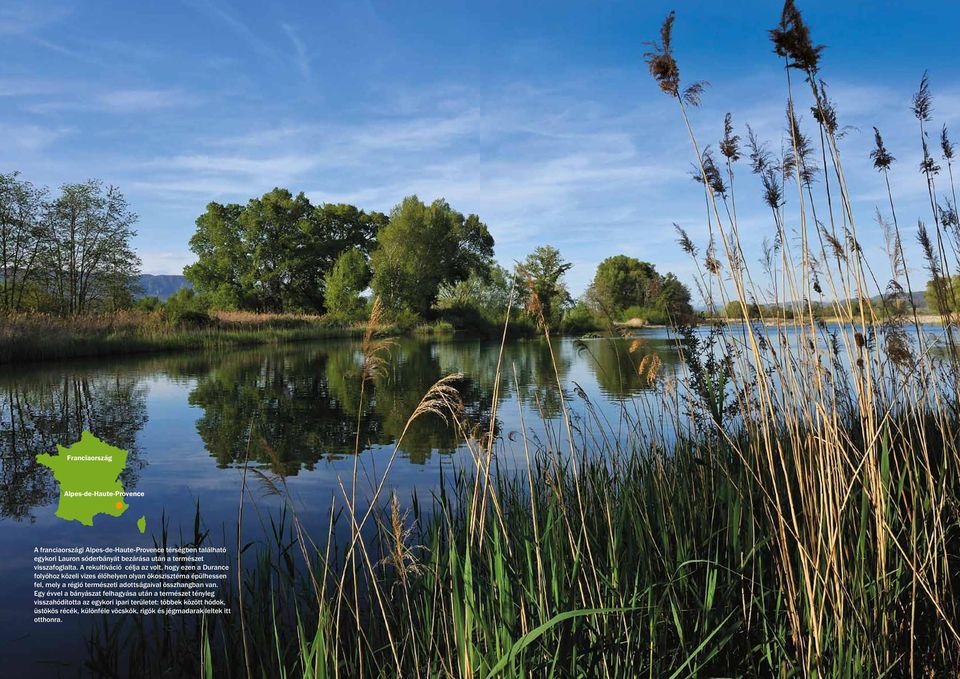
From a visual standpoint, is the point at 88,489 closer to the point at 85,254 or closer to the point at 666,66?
the point at 666,66

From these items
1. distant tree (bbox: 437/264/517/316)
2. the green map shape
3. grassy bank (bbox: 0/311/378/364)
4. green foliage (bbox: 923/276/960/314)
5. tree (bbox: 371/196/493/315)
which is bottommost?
the green map shape

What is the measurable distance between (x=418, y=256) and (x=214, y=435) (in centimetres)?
3828

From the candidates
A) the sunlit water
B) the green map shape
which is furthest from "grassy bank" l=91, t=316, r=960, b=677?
the green map shape

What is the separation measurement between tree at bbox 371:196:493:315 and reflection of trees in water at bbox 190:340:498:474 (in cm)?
2506

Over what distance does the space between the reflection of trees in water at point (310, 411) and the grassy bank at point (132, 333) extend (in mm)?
5282

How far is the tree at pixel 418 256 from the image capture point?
1688 inches


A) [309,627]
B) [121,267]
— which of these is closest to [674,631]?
[309,627]

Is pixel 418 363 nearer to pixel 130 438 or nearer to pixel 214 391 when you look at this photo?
pixel 214 391

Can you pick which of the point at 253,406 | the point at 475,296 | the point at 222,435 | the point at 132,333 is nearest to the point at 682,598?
the point at 222,435

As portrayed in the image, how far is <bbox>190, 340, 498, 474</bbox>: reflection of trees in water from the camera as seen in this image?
699 cm

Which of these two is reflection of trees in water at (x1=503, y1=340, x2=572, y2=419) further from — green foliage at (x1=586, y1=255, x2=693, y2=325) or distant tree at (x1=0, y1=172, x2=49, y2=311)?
distant tree at (x1=0, y1=172, x2=49, y2=311)

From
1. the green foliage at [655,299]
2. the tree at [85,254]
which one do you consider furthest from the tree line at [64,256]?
the green foliage at [655,299]

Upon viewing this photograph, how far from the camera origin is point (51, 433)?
25.0 ft

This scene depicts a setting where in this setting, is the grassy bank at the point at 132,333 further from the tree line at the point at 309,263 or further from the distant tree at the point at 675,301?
the distant tree at the point at 675,301
